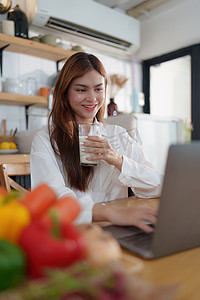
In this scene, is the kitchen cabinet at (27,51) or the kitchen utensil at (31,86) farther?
the kitchen utensil at (31,86)

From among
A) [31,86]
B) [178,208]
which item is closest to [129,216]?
[178,208]

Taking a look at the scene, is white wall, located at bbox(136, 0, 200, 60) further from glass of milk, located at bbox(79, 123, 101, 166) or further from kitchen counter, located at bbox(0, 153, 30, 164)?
glass of milk, located at bbox(79, 123, 101, 166)

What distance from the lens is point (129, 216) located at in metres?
0.70

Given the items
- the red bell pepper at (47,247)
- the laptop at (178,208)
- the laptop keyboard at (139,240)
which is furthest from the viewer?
the laptop keyboard at (139,240)

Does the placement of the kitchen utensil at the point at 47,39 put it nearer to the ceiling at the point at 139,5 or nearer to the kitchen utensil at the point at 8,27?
the kitchen utensil at the point at 8,27

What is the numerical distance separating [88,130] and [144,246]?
0.53 m

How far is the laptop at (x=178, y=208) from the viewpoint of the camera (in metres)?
0.48

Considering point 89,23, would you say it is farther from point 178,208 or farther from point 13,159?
point 178,208

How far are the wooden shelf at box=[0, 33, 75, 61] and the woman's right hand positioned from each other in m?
2.24

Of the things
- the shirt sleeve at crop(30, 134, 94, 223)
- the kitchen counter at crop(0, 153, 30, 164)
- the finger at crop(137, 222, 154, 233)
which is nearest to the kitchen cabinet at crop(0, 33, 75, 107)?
the kitchen counter at crop(0, 153, 30, 164)

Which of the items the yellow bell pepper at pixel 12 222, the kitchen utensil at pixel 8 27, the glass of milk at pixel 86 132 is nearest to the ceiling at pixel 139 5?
the kitchen utensil at pixel 8 27

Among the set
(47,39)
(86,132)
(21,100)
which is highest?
(47,39)

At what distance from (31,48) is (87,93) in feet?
5.55

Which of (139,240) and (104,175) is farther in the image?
(104,175)
